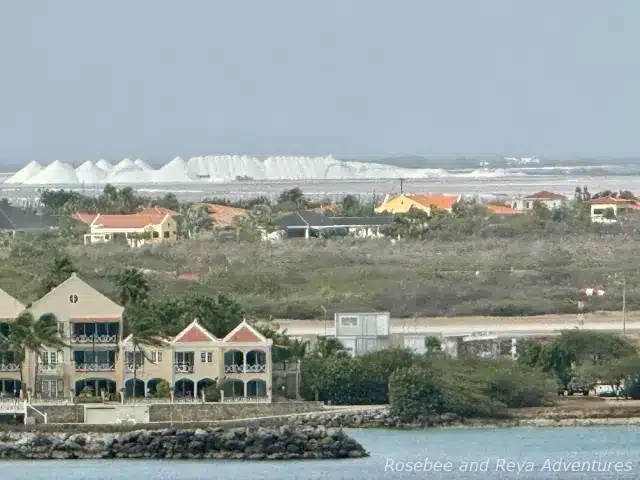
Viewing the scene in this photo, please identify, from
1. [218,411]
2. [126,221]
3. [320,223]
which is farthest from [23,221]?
[218,411]

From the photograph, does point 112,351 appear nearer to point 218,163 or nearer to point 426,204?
point 426,204

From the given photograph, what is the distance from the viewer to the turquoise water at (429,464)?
4338 cm

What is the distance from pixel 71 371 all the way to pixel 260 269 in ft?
87.2

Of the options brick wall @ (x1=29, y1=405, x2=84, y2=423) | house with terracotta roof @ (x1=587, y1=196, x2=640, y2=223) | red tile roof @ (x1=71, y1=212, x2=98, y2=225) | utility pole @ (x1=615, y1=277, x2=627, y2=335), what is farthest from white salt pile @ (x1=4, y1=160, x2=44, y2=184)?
brick wall @ (x1=29, y1=405, x2=84, y2=423)

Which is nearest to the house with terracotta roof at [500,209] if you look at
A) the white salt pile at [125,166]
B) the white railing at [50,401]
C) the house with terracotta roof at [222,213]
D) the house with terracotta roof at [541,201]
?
the house with terracotta roof at [541,201]

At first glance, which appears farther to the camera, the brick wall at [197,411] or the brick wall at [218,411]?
the brick wall at [218,411]

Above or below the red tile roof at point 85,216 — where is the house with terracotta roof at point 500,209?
below

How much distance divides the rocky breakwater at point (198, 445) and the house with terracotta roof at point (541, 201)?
5816 centimetres

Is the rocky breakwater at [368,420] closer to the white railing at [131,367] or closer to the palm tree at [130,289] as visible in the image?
the white railing at [131,367]

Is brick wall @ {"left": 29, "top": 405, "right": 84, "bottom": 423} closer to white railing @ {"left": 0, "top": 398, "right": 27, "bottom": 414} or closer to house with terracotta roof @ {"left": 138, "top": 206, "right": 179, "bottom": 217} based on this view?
white railing @ {"left": 0, "top": 398, "right": 27, "bottom": 414}

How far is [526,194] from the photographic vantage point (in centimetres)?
11931

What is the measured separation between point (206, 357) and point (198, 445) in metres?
6.38

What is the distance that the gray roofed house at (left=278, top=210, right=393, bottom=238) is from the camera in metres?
95.2

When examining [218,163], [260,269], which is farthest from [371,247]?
[218,163]
